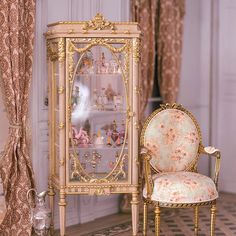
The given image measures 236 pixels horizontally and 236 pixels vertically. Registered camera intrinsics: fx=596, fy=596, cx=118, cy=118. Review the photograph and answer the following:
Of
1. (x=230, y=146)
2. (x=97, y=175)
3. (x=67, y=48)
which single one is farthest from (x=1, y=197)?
(x=230, y=146)

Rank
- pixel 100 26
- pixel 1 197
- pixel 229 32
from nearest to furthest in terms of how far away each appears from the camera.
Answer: pixel 1 197, pixel 100 26, pixel 229 32

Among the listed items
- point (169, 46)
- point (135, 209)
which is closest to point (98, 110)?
point (135, 209)

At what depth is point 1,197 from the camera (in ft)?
16.4

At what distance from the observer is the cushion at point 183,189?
16.6 feet

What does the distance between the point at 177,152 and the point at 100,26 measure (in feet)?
4.50

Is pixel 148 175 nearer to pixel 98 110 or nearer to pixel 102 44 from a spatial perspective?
pixel 98 110

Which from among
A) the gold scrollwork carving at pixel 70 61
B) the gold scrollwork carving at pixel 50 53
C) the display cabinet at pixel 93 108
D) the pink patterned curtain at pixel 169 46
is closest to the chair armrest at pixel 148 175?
the display cabinet at pixel 93 108

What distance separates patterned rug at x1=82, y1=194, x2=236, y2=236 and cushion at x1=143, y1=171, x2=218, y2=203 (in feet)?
2.79

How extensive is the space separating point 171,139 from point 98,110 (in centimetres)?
74

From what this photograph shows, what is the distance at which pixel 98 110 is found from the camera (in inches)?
223

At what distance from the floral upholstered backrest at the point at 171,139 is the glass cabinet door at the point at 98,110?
10.3 inches

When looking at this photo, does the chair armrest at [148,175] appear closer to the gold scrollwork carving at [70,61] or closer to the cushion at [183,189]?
the cushion at [183,189]

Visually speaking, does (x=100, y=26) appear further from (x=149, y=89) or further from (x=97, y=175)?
(x=149, y=89)

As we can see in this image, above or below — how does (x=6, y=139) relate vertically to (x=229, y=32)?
below
